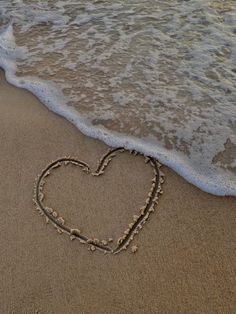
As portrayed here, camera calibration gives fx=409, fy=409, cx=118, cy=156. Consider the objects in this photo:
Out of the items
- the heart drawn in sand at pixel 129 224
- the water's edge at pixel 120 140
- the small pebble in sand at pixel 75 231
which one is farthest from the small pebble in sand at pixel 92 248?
the water's edge at pixel 120 140

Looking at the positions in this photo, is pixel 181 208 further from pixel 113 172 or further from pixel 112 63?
pixel 112 63

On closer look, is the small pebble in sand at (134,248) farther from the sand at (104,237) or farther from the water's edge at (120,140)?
the water's edge at (120,140)

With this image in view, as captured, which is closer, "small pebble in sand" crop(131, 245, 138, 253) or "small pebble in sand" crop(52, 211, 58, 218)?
"small pebble in sand" crop(131, 245, 138, 253)

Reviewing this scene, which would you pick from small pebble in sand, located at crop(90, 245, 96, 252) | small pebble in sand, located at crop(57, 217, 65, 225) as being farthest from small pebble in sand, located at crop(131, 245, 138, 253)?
small pebble in sand, located at crop(57, 217, 65, 225)

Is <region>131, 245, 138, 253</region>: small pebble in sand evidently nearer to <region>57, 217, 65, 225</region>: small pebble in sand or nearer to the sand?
the sand

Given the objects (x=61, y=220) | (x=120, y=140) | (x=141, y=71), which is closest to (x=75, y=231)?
(x=61, y=220)

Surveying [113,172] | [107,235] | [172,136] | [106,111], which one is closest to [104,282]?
[107,235]
